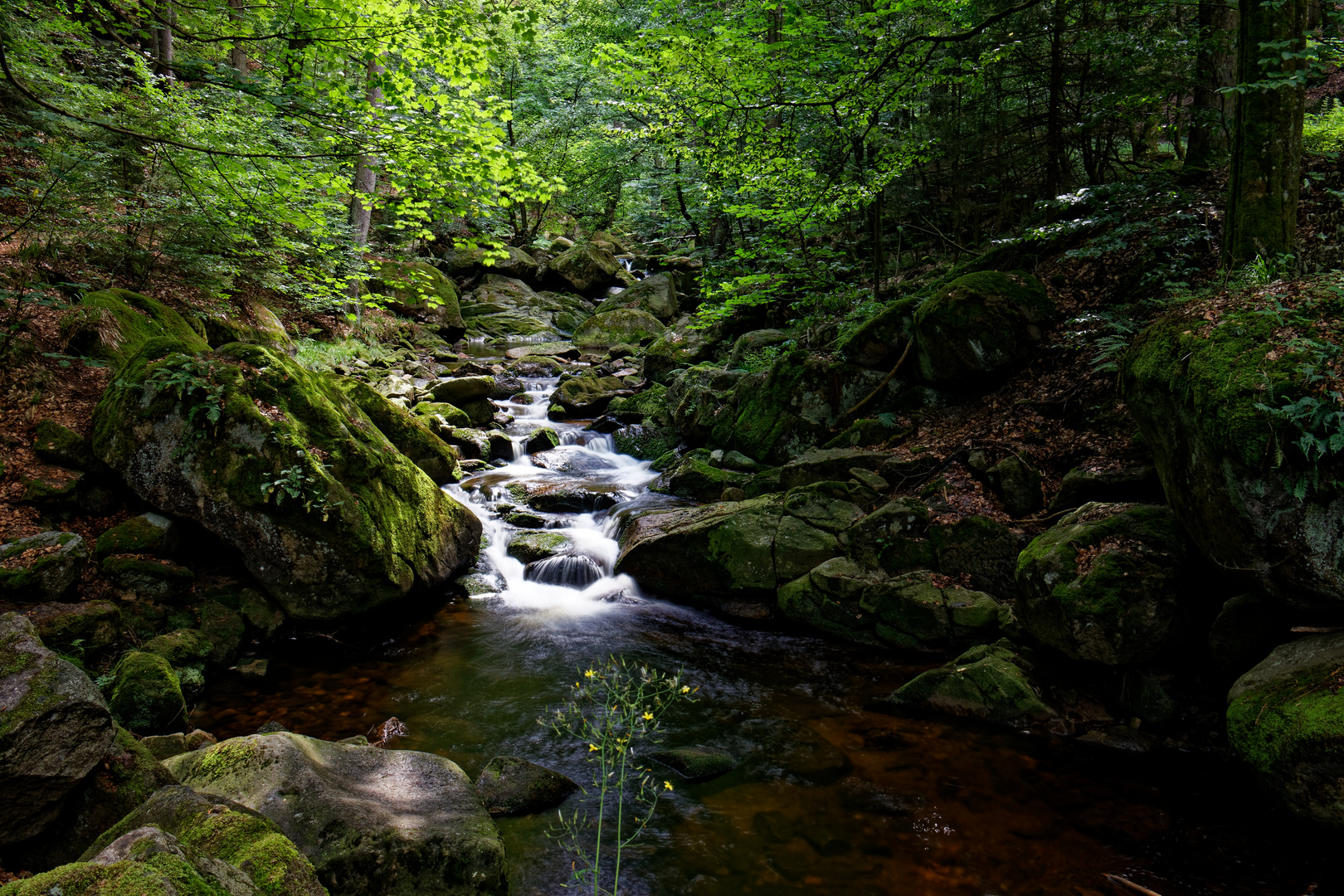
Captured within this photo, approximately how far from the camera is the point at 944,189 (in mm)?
12992

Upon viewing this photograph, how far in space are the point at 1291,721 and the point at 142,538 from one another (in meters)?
9.32

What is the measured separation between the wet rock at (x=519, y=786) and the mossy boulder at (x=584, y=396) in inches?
470

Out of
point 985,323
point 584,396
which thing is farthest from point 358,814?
point 584,396

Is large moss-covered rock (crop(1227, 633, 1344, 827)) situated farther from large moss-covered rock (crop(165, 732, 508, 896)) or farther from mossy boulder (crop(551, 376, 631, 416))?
mossy boulder (crop(551, 376, 631, 416))

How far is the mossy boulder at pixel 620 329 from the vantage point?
2200cm

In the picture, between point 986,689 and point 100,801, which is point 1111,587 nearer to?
point 986,689

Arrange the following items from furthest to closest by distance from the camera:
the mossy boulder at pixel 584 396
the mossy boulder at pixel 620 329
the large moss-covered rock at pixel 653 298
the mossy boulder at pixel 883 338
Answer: the large moss-covered rock at pixel 653 298 < the mossy boulder at pixel 620 329 < the mossy boulder at pixel 584 396 < the mossy boulder at pixel 883 338

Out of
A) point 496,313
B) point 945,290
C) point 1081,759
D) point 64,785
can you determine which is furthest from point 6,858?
point 496,313

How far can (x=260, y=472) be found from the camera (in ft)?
21.1

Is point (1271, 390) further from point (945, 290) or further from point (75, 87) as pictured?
point (75, 87)

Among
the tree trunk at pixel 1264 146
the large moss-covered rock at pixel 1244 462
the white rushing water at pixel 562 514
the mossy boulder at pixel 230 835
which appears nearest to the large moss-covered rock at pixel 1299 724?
the large moss-covered rock at pixel 1244 462

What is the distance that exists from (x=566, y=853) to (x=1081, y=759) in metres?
4.09

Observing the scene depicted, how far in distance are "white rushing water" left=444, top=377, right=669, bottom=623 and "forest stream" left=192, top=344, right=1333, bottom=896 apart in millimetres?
359

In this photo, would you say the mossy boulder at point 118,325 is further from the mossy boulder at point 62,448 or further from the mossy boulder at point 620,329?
the mossy boulder at point 620,329
